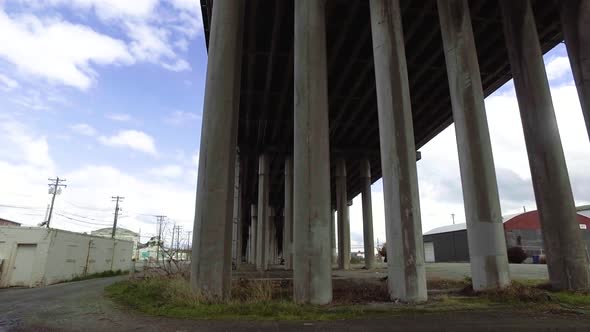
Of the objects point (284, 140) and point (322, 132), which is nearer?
point (322, 132)

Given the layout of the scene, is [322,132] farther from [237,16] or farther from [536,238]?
[536,238]

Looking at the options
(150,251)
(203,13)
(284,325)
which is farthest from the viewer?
(150,251)

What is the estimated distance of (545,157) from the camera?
13.0 m

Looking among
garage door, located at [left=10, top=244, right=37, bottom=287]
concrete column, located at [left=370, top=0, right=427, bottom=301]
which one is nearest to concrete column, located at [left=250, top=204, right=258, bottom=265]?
garage door, located at [left=10, top=244, right=37, bottom=287]

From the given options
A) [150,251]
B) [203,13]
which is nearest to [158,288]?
[203,13]

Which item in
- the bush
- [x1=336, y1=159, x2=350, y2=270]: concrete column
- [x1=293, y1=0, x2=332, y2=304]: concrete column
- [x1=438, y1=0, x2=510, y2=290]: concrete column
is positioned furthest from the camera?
[x1=336, y1=159, x2=350, y2=270]: concrete column

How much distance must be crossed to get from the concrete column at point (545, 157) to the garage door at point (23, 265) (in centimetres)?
2753

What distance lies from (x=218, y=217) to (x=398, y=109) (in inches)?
245

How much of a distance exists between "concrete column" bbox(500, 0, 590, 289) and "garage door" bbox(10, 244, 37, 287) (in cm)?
2753

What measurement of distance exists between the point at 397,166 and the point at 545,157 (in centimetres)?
628

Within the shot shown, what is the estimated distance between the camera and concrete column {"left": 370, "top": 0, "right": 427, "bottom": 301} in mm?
10023

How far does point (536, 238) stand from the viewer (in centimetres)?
4475

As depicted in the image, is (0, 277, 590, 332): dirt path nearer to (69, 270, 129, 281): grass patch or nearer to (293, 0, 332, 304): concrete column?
(293, 0, 332, 304): concrete column

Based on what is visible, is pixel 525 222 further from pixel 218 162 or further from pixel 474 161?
pixel 218 162
